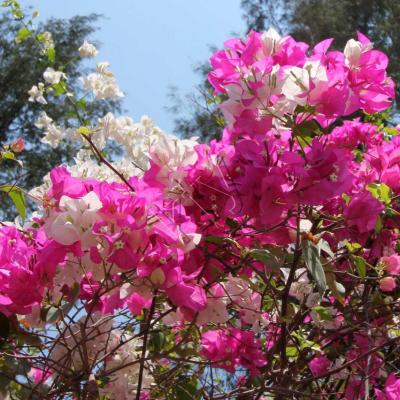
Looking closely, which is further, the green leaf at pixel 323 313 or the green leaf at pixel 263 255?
the green leaf at pixel 323 313

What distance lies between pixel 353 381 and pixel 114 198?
108 cm

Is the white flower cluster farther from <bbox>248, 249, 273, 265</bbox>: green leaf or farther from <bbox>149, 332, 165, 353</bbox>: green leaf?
<bbox>248, 249, 273, 265</bbox>: green leaf

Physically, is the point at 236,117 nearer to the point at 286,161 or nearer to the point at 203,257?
the point at 286,161

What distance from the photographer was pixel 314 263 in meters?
1.11

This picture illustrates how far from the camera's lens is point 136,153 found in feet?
6.23

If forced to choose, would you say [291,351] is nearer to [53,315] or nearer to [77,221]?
[53,315]

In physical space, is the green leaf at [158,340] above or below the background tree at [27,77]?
below

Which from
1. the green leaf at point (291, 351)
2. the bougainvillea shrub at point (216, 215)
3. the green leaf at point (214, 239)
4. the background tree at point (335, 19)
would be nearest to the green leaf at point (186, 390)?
the bougainvillea shrub at point (216, 215)

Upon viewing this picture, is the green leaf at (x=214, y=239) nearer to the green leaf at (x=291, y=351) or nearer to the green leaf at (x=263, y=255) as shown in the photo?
the green leaf at (x=263, y=255)

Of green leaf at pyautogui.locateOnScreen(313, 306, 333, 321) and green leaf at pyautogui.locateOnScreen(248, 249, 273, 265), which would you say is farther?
green leaf at pyautogui.locateOnScreen(313, 306, 333, 321)

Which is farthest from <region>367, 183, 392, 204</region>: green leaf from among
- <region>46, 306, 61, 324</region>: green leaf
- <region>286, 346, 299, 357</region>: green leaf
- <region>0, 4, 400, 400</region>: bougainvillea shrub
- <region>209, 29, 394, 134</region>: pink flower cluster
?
<region>46, 306, 61, 324</region>: green leaf

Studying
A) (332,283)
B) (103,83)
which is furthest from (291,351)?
(103,83)

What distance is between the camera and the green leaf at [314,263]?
1.08m

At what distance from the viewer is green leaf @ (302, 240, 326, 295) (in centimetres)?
108
